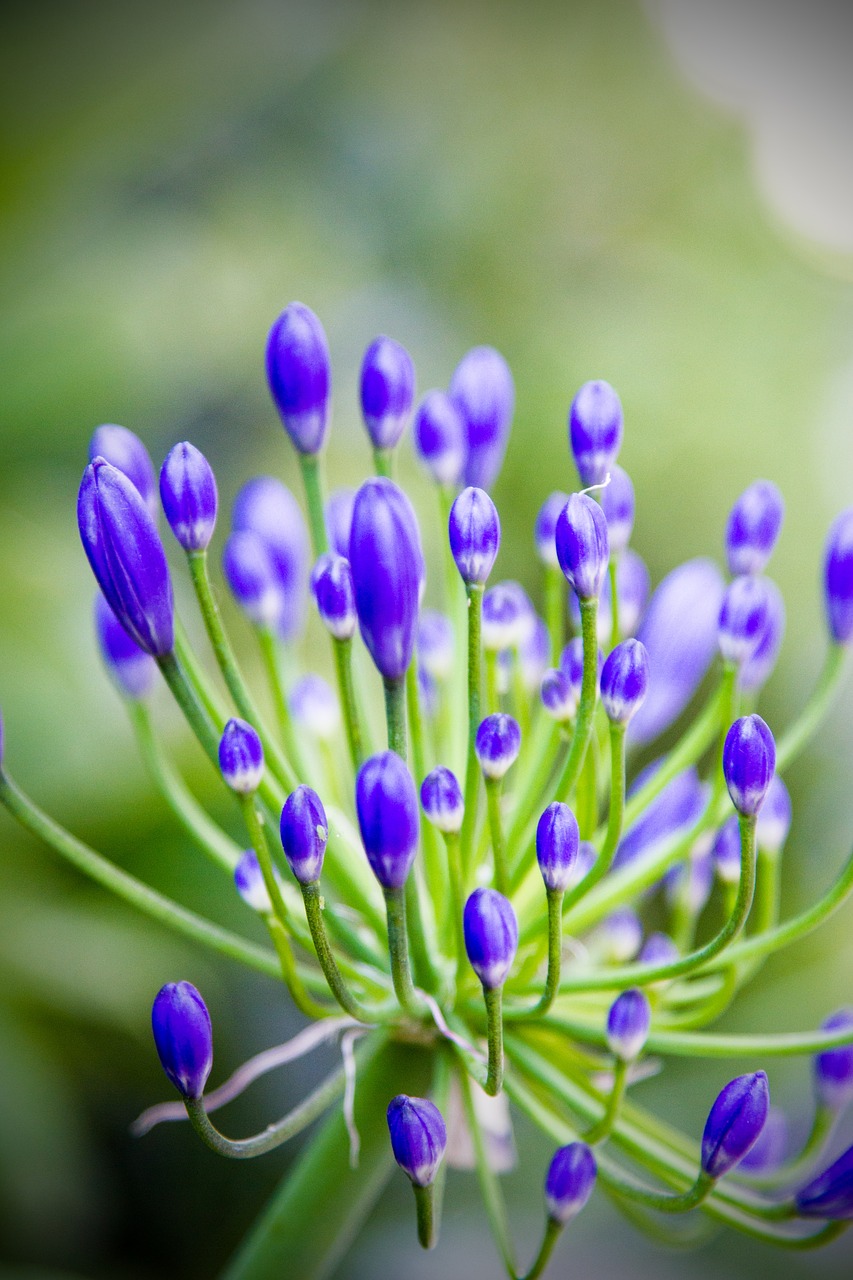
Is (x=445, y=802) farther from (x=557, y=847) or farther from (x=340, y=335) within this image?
(x=340, y=335)

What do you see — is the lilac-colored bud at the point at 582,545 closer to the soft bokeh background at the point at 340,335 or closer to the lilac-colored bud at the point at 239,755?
the lilac-colored bud at the point at 239,755

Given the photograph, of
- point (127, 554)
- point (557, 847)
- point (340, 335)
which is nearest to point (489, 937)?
point (557, 847)

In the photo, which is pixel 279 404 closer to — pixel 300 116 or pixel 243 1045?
pixel 243 1045

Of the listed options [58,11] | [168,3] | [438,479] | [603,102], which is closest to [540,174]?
[603,102]

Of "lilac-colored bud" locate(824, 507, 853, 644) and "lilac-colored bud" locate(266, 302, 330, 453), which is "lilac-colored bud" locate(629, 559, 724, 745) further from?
"lilac-colored bud" locate(266, 302, 330, 453)

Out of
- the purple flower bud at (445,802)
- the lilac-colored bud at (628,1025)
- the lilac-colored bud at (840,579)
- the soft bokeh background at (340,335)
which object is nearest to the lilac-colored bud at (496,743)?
the purple flower bud at (445,802)

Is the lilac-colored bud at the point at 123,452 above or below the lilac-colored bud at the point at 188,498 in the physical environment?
above

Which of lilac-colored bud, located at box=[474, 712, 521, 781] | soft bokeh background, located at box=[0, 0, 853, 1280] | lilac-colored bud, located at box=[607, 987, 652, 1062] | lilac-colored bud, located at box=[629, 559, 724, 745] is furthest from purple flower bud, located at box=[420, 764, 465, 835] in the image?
soft bokeh background, located at box=[0, 0, 853, 1280]
